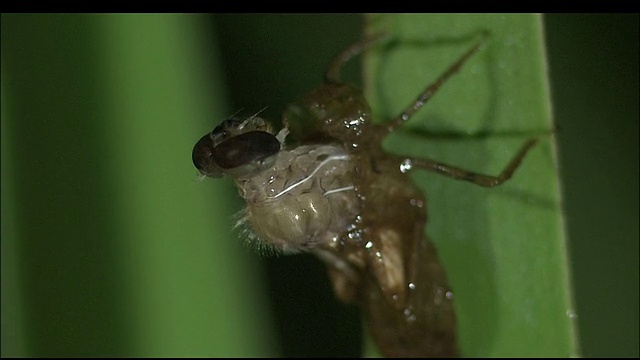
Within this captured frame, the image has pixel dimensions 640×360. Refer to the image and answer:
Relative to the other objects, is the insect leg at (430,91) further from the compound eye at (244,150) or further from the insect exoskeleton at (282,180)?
the compound eye at (244,150)

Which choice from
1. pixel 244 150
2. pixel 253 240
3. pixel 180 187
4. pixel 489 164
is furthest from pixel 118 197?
pixel 489 164

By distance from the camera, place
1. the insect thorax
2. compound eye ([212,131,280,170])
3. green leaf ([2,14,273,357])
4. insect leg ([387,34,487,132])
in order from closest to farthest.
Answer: compound eye ([212,131,280,170]), the insect thorax, insect leg ([387,34,487,132]), green leaf ([2,14,273,357])

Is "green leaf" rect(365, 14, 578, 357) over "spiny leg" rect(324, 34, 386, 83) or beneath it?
beneath

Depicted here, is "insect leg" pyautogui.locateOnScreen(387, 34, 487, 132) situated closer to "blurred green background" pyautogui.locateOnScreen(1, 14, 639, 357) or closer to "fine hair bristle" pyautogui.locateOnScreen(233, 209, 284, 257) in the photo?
"blurred green background" pyautogui.locateOnScreen(1, 14, 639, 357)

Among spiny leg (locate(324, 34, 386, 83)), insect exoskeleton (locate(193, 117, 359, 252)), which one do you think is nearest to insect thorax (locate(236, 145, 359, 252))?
insect exoskeleton (locate(193, 117, 359, 252))

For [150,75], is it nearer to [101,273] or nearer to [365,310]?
[101,273]

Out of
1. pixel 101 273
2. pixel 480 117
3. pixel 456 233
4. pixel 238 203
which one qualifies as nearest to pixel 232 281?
pixel 238 203

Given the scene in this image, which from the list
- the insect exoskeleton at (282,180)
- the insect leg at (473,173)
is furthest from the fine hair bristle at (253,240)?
the insect leg at (473,173)
